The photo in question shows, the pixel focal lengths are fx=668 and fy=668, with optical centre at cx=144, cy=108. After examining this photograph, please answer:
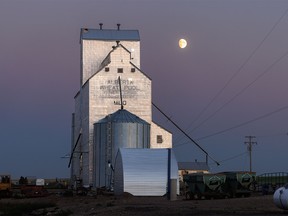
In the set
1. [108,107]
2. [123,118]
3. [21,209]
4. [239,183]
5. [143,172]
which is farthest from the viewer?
[108,107]

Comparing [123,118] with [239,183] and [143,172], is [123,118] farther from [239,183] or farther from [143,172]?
[239,183]

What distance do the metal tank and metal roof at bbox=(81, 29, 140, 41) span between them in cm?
1578

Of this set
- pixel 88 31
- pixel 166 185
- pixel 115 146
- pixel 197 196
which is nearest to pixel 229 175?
pixel 197 196

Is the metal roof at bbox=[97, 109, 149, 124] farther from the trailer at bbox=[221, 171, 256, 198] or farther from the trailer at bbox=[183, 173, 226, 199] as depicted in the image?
the trailer at bbox=[221, 171, 256, 198]

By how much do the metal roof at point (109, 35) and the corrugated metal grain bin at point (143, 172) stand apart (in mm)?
26924

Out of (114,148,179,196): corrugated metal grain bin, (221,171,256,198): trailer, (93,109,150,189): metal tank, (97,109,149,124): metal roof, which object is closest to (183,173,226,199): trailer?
(221,171,256,198): trailer

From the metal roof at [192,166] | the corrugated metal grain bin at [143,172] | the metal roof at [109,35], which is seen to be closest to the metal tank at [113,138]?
the corrugated metal grain bin at [143,172]

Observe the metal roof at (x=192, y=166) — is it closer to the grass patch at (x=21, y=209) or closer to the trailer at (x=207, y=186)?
the trailer at (x=207, y=186)

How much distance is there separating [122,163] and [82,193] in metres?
10.7

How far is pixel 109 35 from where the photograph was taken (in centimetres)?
8688

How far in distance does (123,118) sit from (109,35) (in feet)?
58.9

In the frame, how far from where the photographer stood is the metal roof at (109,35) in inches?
3408

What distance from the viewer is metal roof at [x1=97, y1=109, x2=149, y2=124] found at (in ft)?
237

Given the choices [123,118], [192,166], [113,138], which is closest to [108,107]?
[123,118]
